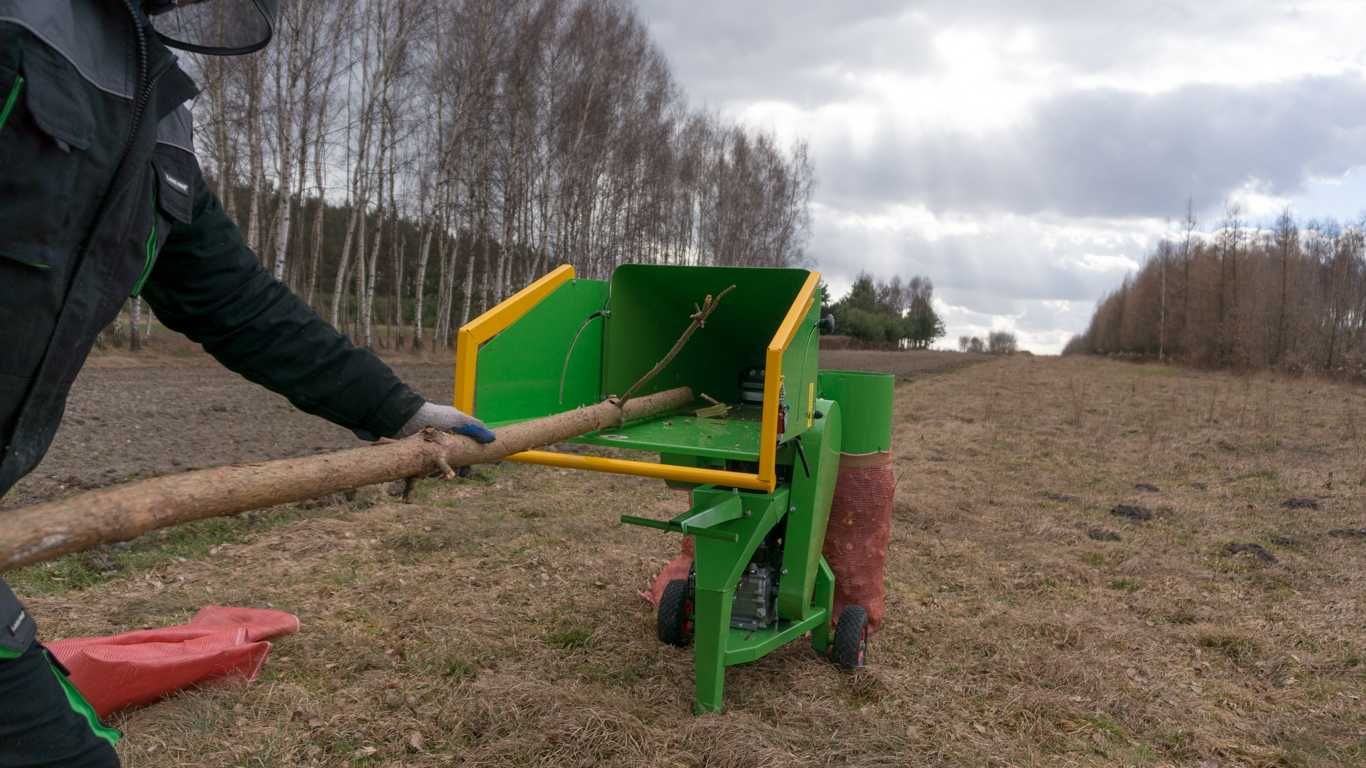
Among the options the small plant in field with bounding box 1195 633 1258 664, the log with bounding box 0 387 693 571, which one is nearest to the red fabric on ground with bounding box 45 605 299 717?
the log with bounding box 0 387 693 571

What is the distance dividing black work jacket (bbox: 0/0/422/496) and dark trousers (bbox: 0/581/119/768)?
256 millimetres

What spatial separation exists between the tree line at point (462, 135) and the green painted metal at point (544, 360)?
15.7 m

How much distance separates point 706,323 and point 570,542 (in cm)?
203

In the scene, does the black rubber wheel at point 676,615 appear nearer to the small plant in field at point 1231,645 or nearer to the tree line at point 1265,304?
the small plant in field at point 1231,645

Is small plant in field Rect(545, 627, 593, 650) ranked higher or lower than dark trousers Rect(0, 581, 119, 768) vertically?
lower

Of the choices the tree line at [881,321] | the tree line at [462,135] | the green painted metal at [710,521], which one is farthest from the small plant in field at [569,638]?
the tree line at [881,321]

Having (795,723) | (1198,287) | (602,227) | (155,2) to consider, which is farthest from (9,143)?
(1198,287)

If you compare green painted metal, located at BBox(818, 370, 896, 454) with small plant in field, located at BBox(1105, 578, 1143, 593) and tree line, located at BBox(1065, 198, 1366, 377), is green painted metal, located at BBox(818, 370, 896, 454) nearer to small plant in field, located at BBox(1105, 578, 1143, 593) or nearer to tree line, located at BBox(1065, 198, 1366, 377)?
small plant in field, located at BBox(1105, 578, 1143, 593)

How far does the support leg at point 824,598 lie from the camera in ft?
→ 13.6

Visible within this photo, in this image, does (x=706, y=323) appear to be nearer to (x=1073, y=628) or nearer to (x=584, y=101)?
(x=1073, y=628)

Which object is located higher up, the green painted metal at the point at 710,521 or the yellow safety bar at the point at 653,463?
the yellow safety bar at the point at 653,463

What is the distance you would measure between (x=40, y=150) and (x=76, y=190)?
75 mm

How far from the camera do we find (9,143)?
3.83ft

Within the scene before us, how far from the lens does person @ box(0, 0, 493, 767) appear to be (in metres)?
1.18
